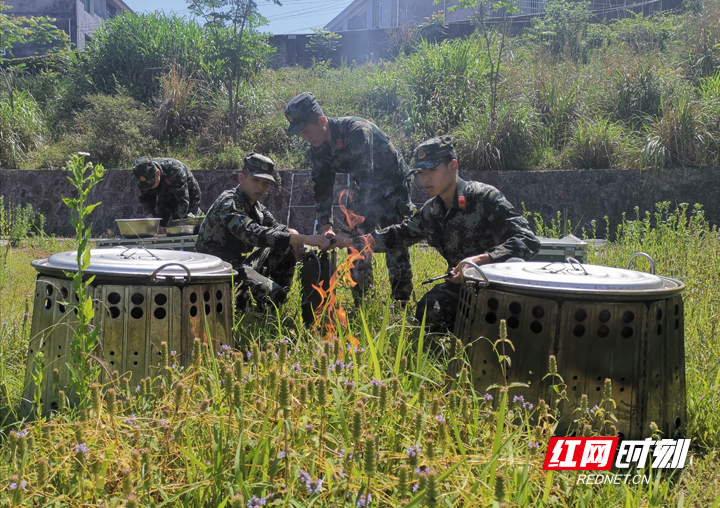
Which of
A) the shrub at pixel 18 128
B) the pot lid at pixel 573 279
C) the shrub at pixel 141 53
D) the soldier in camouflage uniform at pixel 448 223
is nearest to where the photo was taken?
the pot lid at pixel 573 279

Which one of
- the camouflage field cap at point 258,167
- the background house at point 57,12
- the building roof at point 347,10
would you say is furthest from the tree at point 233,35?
the building roof at point 347,10

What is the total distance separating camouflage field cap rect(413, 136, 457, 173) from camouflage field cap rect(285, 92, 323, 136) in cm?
146

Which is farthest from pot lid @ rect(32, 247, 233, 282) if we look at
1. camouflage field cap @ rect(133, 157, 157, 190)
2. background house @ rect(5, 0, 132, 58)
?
background house @ rect(5, 0, 132, 58)

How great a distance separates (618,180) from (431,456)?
9.38 meters

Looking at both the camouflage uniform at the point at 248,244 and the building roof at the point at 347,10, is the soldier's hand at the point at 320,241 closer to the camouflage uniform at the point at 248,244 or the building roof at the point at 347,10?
the camouflage uniform at the point at 248,244

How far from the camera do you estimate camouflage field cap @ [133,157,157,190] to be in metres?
7.09

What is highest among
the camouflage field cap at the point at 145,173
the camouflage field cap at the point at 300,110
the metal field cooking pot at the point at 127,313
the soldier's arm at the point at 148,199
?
the camouflage field cap at the point at 300,110

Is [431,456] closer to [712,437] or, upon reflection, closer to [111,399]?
[111,399]

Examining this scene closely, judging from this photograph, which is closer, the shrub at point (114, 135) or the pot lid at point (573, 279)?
the pot lid at point (573, 279)

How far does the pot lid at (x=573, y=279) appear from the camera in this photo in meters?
2.28

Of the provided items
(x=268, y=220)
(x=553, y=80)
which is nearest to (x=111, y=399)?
(x=268, y=220)

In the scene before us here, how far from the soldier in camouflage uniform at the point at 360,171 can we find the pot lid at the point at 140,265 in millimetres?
2336

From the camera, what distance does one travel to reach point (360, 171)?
5.60 metres

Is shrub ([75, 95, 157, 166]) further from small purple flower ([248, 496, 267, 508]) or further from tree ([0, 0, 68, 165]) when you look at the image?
small purple flower ([248, 496, 267, 508])
